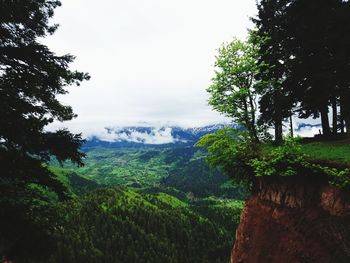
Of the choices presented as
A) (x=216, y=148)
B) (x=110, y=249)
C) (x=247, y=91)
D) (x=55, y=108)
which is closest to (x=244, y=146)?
(x=216, y=148)

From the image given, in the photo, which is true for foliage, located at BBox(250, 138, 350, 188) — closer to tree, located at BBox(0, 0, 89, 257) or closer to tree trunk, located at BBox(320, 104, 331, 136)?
tree trunk, located at BBox(320, 104, 331, 136)

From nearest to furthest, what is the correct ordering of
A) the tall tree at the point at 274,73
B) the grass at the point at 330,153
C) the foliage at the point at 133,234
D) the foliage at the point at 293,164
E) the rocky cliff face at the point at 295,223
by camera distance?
1. the rocky cliff face at the point at 295,223
2. the grass at the point at 330,153
3. the foliage at the point at 293,164
4. the tall tree at the point at 274,73
5. the foliage at the point at 133,234

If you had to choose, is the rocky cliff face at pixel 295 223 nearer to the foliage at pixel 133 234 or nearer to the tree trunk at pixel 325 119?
the tree trunk at pixel 325 119

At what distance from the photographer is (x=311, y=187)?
17969 mm

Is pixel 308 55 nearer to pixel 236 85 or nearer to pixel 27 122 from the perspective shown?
pixel 236 85

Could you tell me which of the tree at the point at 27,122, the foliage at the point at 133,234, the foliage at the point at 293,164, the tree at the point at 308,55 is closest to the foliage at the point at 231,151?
the foliage at the point at 293,164

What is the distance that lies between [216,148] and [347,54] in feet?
38.8

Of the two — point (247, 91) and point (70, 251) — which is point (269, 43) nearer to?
point (247, 91)

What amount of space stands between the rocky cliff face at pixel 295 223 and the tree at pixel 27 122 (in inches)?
550

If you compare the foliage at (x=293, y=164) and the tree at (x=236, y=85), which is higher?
the tree at (x=236, y=85)

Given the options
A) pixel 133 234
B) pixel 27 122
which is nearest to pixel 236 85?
pixel 27 122

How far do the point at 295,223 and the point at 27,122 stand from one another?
1712 centimetres

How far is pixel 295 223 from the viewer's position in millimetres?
18906

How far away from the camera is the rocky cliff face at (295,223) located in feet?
51.2
